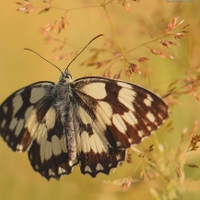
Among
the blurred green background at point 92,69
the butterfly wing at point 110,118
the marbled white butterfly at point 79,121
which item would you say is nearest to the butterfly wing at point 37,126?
the marbled white butterfly at point 79,121

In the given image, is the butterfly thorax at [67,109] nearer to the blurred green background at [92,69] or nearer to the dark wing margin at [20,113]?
the dark wing margin at [20,113]

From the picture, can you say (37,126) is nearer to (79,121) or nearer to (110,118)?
(79,121)

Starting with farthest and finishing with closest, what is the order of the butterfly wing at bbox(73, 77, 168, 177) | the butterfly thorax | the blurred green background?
the blurred green background, the butterfly thorax, the butterfly wing at bbox(73, 77, 168, 177)

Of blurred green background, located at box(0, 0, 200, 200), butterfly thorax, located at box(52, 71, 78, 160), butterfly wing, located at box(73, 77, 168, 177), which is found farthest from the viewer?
blurred green background, located at box(0, 0, 200, 200)

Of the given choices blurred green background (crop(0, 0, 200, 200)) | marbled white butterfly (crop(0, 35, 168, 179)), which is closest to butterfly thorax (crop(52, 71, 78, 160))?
marbled white butterfly (crop(0, 35, 168, 179))

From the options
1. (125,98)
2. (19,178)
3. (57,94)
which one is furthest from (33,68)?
(125,98)

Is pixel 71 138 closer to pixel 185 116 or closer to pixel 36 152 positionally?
pixel 36 152

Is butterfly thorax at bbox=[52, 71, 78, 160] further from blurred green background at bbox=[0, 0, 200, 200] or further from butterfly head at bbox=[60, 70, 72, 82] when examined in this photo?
blurred green background at bbox=[0, 0, 200, 200]
